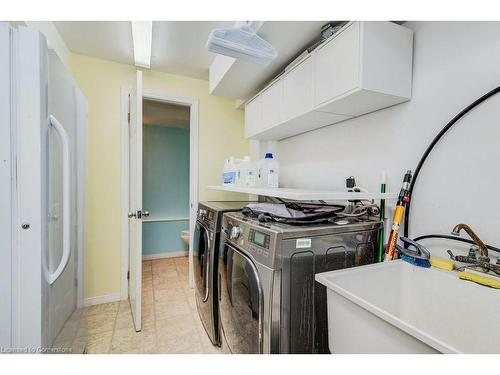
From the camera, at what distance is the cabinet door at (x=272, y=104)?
183 centimetres

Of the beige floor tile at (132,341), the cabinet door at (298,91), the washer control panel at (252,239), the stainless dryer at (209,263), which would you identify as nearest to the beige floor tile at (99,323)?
the beige floor tile at (132,341)

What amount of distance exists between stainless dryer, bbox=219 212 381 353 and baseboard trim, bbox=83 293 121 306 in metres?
1.89

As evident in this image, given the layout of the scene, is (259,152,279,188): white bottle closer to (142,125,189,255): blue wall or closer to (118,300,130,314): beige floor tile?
(118,300,130,314): beige floor tile

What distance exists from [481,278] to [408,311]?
1.09 ft

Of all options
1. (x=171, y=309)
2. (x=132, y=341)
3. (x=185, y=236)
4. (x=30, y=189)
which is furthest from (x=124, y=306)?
(x=30, y=189)

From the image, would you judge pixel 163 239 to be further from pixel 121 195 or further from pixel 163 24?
pixel 163 24

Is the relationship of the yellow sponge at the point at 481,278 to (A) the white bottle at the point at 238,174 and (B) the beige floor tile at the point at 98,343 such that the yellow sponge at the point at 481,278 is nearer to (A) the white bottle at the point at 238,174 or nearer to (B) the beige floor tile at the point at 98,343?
(A) the white bottle at the point at 238,174

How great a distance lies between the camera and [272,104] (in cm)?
193

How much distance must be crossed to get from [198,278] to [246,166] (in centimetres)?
102

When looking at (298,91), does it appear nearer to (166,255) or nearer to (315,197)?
(315,197)

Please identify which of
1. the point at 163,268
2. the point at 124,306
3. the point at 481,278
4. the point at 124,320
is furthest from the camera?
the point at 163,268
